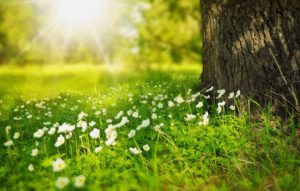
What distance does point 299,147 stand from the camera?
2686mm

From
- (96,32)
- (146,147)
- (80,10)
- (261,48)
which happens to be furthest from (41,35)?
(146,147)

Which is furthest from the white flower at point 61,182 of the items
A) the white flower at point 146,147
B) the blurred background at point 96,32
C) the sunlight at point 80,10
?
the sunlight at point 80,10

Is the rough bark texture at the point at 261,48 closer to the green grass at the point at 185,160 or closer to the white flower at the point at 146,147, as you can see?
the green grass at the point at 185,160

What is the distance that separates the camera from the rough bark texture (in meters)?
3.01

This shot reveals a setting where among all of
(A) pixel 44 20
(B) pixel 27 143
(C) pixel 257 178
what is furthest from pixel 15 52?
(C) pixel 257 178

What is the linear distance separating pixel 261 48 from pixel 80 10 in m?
20.4

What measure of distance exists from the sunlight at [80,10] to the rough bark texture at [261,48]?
17885 millimetres

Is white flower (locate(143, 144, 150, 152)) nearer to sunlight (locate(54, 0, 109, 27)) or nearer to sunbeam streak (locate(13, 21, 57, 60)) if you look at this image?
sunlight (locate(54, 0, 109, 27))

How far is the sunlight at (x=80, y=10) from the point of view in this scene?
830 inches

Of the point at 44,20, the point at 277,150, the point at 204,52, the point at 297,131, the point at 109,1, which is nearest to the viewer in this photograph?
the point at 277,150

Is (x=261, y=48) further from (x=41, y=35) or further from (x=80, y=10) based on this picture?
(x=41, y=35)

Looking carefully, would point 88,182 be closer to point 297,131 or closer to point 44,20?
point 297,131

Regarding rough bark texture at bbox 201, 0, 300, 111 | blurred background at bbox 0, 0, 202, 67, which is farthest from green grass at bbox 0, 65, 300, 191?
blurred background at bbox 0, 0, 202, 67

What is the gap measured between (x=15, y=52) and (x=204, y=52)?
21810 millimetres
